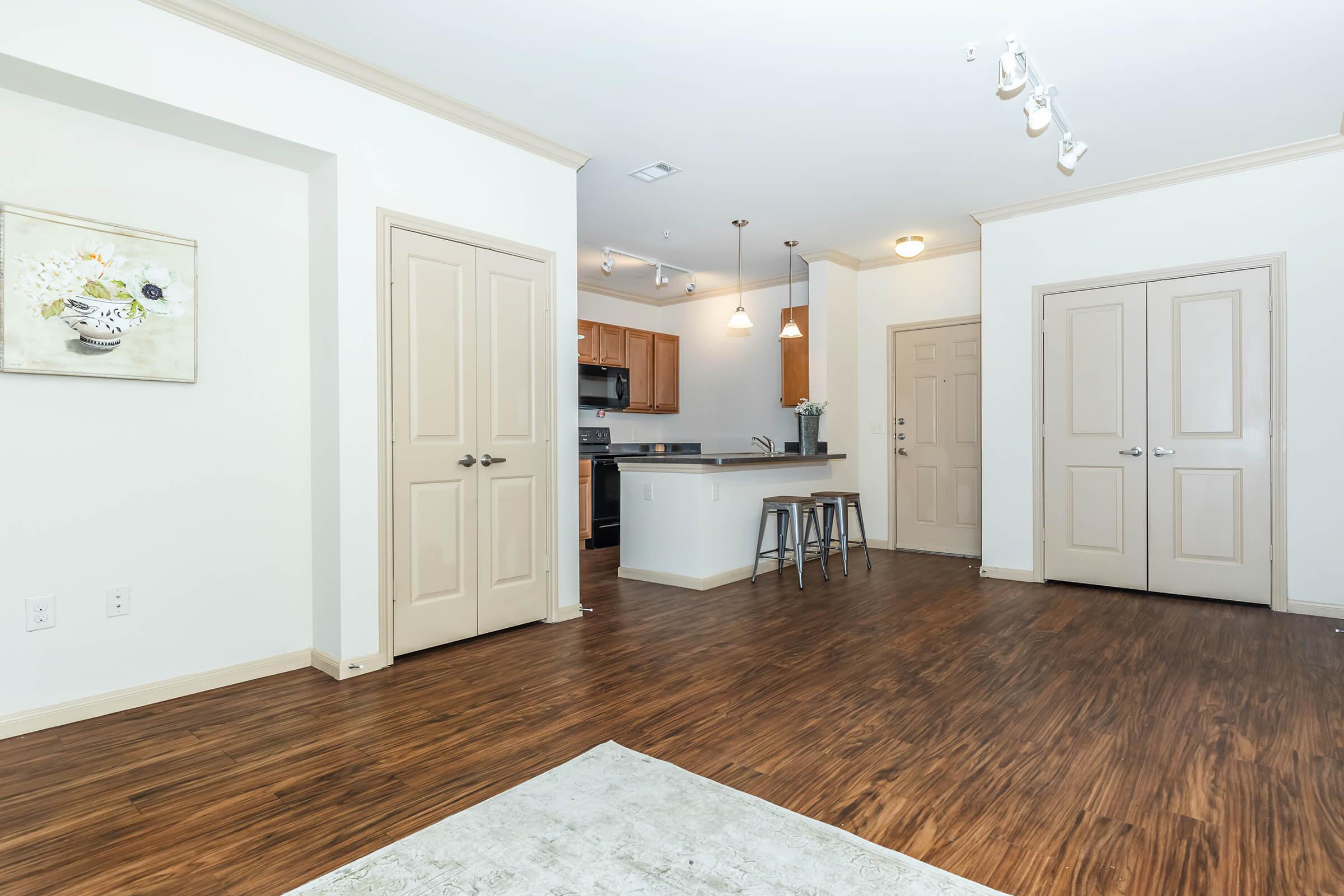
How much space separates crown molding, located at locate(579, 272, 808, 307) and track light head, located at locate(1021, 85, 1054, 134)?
3884 millimetres

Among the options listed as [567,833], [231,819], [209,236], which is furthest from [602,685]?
[209,236]

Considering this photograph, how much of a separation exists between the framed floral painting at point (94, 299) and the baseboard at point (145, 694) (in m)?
1.25

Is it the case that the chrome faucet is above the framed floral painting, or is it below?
below

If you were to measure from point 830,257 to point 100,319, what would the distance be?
5.23 meters

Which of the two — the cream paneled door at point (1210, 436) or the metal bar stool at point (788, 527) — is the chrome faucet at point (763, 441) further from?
the cream paneled door at point (1210, 436)

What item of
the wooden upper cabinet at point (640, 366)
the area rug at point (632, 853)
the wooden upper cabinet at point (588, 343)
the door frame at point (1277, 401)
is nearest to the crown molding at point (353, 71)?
the area rug at point (632, 853)

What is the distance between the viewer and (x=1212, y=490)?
4.45 metres

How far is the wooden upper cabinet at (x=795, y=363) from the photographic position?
6789 millimetres

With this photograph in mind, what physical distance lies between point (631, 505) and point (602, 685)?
232cm

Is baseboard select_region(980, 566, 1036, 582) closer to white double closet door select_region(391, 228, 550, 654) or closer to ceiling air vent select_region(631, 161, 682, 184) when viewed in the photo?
white double closet door select_region(391, 228, 550, 654)

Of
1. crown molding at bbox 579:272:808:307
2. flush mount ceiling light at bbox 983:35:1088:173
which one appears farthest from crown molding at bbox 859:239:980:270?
flush mount ceiling light at bbox 983:35:1088:173

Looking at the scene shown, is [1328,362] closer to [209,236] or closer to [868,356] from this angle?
[868,356]

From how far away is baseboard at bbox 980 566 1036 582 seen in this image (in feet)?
16.8

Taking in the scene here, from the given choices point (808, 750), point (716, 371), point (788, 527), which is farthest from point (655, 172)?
point (716, 371)
